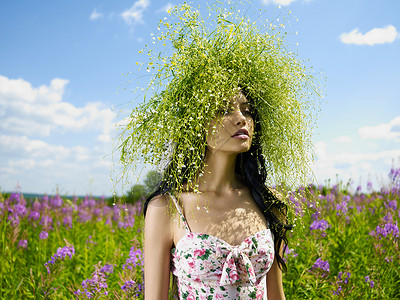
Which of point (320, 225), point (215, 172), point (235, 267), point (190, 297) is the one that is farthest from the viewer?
point (320, 225)

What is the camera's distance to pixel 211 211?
2.18 meters

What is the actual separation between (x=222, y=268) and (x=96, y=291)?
1.05 metres

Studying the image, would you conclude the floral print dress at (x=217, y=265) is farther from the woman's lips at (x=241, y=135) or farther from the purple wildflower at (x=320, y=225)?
the purple wildflower at (x=320, y=225)

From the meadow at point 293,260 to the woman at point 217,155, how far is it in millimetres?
368

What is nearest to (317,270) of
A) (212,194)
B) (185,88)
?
(212,194)

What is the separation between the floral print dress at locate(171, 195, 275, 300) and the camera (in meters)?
2.02

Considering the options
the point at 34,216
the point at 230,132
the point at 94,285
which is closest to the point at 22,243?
the point at 34,216

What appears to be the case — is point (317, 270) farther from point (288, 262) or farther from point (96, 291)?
point (96, 291)

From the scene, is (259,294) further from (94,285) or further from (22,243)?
(22,243)

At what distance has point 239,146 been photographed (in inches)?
84.3

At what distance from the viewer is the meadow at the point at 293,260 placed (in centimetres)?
293

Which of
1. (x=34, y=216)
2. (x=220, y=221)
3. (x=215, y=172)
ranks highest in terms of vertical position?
(x=215, y=172)

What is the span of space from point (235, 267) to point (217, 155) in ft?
2.00

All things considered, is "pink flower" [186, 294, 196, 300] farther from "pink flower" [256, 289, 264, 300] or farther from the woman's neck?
the woman's neck
